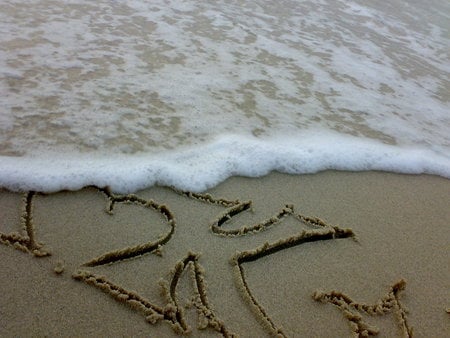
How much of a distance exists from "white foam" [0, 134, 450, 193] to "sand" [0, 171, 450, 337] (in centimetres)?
7

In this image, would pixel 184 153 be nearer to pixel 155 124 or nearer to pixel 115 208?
pixel 155 124

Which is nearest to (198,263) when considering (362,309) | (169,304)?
(169,304)

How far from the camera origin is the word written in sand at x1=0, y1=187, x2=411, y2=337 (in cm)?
137

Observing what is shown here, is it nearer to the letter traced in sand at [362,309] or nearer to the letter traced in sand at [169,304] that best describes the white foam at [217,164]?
the letter traced in sand at [169,304]

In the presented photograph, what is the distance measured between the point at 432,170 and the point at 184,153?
152cm

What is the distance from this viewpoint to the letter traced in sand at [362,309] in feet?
4.72

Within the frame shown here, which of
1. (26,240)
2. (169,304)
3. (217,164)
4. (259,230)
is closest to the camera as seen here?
(169,304)

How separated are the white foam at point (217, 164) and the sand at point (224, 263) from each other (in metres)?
0.07

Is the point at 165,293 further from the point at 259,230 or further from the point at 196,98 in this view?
the point at 196,98

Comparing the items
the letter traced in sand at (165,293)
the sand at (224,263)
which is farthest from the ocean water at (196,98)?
the letter traced in sand at (165,293)

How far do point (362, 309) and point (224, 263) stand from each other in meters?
0.55

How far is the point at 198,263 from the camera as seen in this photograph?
1552 millimetres

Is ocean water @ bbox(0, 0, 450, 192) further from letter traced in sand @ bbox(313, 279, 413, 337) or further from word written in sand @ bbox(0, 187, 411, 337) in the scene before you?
letter traced in sand @ bbox(313, 279, 413, 337)

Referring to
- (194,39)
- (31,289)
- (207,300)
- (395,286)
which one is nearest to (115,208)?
(31,289)
